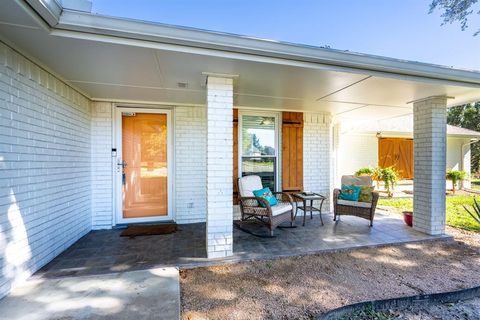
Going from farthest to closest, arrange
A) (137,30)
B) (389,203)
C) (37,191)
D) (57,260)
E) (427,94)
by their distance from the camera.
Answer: (389,203) → (427,94) → (57,260) → (37,191) → (137,30)

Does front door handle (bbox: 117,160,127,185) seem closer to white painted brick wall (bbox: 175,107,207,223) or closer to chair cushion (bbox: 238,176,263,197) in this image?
white painted brick wall (bbox: 175,107,207,223)

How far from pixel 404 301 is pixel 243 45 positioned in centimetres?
300

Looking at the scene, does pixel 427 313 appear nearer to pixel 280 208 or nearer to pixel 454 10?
pixel 280 208

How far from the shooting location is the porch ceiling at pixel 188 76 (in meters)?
2.15

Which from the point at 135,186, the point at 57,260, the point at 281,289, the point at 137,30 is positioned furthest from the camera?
the point at 135,186

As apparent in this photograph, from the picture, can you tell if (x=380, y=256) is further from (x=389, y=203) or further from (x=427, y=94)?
(x=389, y=203)

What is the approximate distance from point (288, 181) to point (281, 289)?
296 centimetres

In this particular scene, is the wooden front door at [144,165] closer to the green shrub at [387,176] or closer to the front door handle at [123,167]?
the front door handle at [123,167]

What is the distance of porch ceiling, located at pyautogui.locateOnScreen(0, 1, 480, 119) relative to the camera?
7.05 feet

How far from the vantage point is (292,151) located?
17.0 ft

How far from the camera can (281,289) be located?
2.37m

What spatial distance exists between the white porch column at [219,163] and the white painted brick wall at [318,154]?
2.85m

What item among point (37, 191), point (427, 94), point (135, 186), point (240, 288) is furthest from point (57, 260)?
point (427, 94)

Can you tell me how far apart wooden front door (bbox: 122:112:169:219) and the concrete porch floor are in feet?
2.06
